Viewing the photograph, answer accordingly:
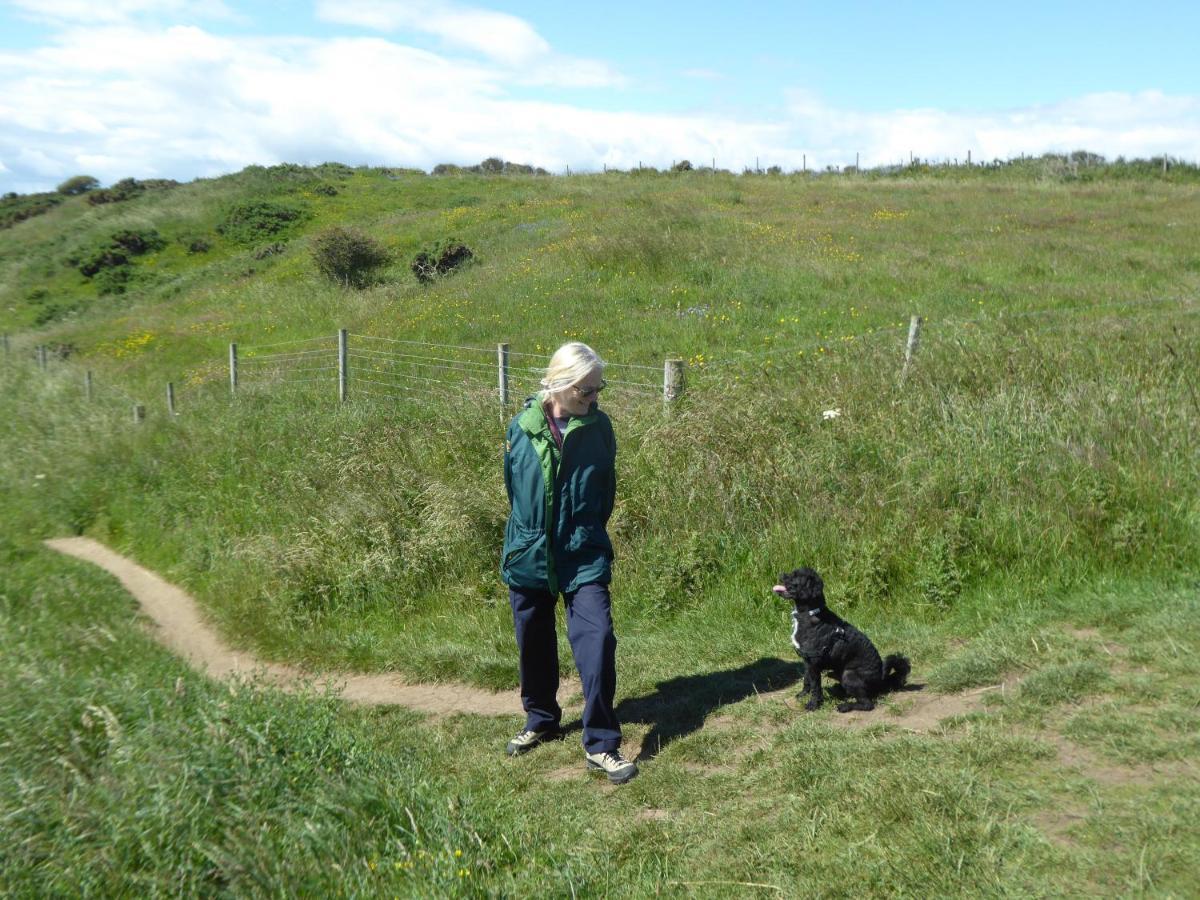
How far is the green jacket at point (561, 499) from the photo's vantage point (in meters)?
4.65

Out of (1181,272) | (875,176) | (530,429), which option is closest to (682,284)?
(1181,272)

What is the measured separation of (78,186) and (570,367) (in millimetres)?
61457

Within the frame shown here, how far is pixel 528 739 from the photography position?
505 cm

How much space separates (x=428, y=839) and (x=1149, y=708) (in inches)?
117

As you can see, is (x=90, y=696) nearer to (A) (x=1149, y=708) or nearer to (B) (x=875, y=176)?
(A) (x=1149, y=708)

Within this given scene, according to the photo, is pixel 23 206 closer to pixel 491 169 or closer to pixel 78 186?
pixel 78 186

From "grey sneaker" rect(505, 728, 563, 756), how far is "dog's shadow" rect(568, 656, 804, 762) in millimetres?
144

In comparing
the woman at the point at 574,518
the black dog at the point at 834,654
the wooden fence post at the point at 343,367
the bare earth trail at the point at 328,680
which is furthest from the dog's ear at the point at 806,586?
the wooden fence post at the point at 343,367

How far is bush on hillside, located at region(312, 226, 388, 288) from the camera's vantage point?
26.1 m

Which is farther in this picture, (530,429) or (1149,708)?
(530,429)

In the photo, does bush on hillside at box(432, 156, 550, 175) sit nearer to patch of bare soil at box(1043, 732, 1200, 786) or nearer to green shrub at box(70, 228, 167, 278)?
green shrub at box(70, 228, 167, 278)

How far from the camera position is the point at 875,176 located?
4350 cm

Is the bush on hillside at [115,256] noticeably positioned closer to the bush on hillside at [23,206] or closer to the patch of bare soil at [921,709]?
the bush on hillside at [23,206]

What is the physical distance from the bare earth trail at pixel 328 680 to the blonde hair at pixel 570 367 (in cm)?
190
